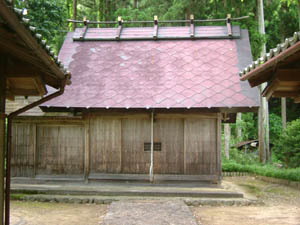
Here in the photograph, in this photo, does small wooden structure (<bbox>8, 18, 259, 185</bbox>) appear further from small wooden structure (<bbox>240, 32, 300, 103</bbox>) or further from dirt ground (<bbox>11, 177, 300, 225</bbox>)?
small wooden structure (<bbox>240, 32, 300, 103</bbox>)

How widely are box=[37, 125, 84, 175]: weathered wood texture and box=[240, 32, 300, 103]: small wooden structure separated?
21.9 ft

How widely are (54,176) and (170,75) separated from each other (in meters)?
5.08

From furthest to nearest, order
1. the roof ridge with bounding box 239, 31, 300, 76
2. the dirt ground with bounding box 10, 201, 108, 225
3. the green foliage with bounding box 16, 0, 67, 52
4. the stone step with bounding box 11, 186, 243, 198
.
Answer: the green foliage with bounding box 16, 0, 67, 52 < the stone step with bounding box 11, 186, 243, 198 < the dirt ground with bounding box 10, 201, 108, 225 < the roof ridge with bounding box 239, 31, 300, 76

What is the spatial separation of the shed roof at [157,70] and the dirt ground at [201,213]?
291 centimetres

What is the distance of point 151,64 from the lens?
41.3 feet

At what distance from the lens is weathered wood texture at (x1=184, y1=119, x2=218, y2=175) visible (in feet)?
35.3

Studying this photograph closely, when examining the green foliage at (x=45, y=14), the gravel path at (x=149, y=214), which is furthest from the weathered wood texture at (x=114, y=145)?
the green foliage at (x=45, y=14)

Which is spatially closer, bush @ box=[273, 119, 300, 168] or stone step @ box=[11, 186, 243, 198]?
stone step @ box=[11, 186, 243, 198]

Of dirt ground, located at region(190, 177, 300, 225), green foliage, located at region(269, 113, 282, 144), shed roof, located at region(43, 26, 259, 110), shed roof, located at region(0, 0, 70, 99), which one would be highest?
shed roof, located at region(43, 26, 259, 110)

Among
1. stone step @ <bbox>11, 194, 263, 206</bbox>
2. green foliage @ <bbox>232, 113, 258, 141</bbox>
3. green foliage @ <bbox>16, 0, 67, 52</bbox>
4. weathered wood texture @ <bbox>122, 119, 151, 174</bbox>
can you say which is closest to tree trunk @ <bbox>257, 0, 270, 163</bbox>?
green foliage @ <bbox>232, 113, 258, 141</bbox>

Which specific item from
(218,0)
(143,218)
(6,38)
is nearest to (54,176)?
(143,218)

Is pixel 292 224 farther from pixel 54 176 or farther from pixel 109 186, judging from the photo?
pixel 54 176

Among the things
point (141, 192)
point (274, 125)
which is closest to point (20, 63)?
point (141, 192)

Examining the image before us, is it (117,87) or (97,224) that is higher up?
(117,87)
